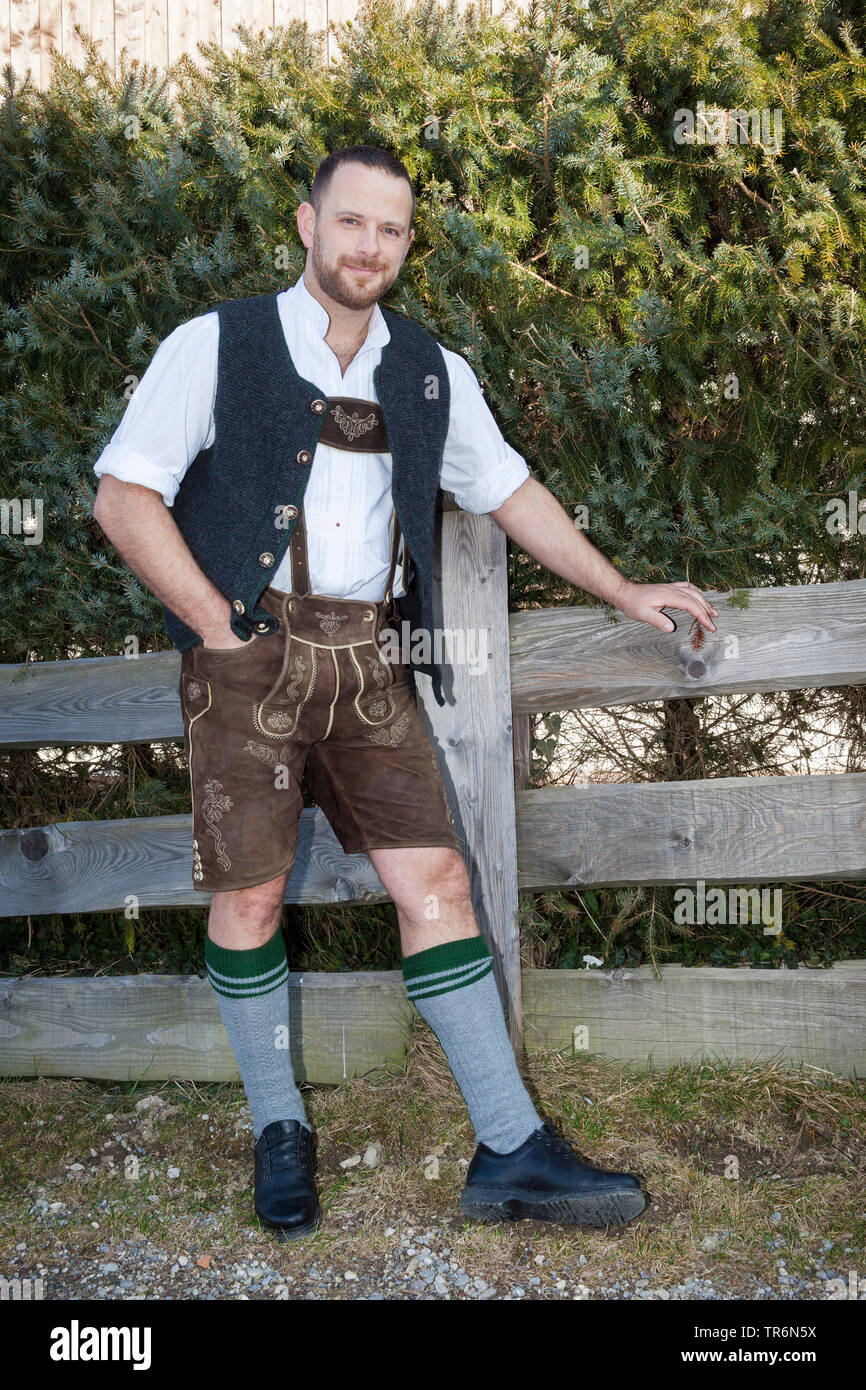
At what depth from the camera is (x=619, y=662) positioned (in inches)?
119

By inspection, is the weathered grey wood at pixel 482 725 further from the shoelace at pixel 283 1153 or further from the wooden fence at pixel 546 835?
the shoelace at pixel 283 1153

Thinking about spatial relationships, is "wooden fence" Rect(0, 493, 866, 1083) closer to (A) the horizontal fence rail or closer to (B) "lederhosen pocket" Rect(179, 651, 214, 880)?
(A) the horizontal fence rail

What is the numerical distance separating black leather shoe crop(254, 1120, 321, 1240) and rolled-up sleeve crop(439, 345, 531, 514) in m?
1.60

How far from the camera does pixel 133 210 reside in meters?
3.23

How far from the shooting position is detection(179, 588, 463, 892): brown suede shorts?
2406 mm

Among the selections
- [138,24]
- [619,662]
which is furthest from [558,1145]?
[138,24]

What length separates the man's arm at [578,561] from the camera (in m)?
2.64

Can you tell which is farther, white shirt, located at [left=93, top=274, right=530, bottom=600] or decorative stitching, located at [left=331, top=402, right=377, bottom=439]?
decorative stitching, located at [left=331, top=402, right=377, bottom=439]

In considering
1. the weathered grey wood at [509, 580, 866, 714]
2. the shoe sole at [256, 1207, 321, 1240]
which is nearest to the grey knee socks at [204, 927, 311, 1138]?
the shoe sole at [256, 1207, 321, 1240]

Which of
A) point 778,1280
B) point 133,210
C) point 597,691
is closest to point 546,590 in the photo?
point 597,691

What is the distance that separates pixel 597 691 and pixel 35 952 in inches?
87.1

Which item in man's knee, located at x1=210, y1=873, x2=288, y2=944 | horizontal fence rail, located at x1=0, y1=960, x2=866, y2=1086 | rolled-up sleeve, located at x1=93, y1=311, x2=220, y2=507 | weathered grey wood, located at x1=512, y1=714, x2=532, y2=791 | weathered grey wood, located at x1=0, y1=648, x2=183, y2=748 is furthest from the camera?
weathered grey wood, located at x1=0, y1=648, x2=183, y2=748

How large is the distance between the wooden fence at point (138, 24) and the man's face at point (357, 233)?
184 centimetres

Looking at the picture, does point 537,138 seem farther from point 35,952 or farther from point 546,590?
point 35,952
